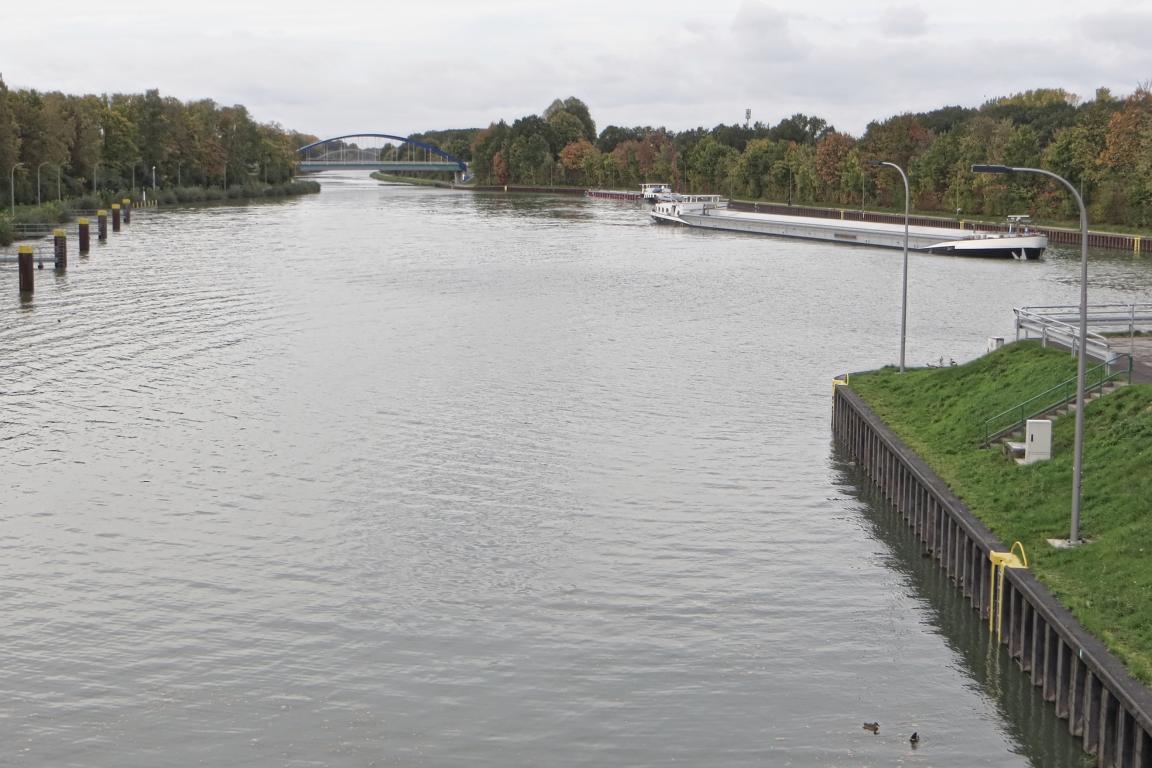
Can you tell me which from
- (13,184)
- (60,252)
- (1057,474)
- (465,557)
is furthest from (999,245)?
(13,184)

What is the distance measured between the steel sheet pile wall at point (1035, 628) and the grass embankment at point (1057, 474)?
34 centimetres

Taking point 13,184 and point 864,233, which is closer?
point 864,233

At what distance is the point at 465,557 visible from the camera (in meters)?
29.0

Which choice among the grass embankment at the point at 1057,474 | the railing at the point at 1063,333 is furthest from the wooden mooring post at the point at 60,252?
the railing at the point at 1063,333

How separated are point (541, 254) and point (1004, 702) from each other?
259 feet

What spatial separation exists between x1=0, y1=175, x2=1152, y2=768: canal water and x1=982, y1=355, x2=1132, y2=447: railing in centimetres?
365

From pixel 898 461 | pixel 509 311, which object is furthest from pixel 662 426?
pixel 509 311

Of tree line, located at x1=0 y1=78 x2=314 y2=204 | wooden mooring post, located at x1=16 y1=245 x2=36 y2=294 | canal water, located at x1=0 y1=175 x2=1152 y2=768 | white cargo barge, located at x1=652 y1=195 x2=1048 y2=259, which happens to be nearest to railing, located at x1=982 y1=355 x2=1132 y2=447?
canal water, located at x1=0 y1=175 x2=1152 y2=768

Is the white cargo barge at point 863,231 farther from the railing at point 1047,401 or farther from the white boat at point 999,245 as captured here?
the railing at point 1047,401

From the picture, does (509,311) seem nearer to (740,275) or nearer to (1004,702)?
(740,275)

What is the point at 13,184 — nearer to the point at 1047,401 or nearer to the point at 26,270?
the point at 26,270

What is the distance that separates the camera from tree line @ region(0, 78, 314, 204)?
128 meters

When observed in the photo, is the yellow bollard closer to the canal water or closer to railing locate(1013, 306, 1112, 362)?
the canal water

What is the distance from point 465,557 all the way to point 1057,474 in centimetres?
1207
